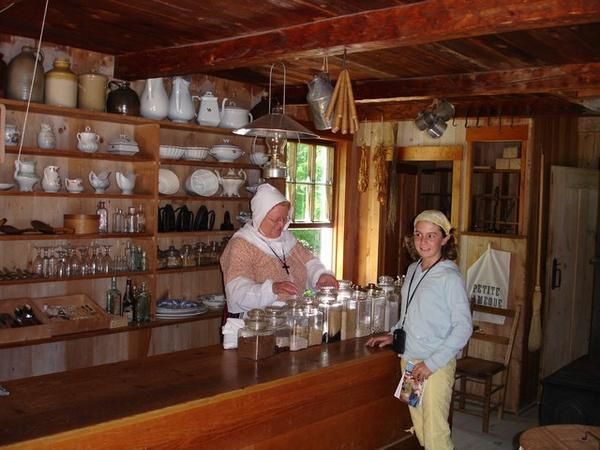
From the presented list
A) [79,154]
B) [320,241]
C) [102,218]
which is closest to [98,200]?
[102,218]

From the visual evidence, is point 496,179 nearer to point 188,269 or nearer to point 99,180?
point 188,269

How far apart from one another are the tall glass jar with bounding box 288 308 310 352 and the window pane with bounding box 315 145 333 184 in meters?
3.29

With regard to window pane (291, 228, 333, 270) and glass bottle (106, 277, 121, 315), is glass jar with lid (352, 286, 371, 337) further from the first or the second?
window pane (291, 228, 333, 270)

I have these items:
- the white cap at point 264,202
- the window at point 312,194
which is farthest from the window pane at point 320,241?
the white cap at point 264,202

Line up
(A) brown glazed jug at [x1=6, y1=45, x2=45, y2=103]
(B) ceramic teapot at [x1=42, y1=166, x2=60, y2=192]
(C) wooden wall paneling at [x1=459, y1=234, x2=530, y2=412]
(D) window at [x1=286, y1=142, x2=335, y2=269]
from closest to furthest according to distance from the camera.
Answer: (A) brown glazed jug at [x1=6, y1=45, x2=45, y2=103] → (B) ceramic teapot at [x1=42, y1=166, x2=60, y2=192] → (C) wooden wall paneling at [x1=459, y1=234, x2=530, y2=412] → (D) window at [x1=286, y1=142, x2=335, y2=269]

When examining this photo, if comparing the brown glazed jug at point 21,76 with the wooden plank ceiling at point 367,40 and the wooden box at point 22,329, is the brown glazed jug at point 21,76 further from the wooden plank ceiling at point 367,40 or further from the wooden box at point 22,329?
the wooden box at point 22,329

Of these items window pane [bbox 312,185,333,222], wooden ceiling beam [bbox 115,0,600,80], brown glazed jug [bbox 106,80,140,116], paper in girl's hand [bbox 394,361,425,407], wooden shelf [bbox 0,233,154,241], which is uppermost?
wooden ceiling beam [bbox 115,0,600,80]

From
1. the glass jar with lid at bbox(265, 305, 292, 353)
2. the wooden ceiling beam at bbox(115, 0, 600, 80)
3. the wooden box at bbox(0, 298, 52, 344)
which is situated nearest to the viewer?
the wooden ceiling beam at bbox(115, 0, 600, 80)

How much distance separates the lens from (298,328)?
2773 mm

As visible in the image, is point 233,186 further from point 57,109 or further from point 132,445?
point 132,445

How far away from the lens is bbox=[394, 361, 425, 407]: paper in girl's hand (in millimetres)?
2746

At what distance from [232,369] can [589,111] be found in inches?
163

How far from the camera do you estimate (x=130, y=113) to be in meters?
4.23

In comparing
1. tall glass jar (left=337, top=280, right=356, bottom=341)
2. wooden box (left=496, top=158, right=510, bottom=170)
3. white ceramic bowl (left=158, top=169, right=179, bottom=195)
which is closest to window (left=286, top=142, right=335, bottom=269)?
white ceramic bowl (left=158, top=169, right=179, bottom=195)
